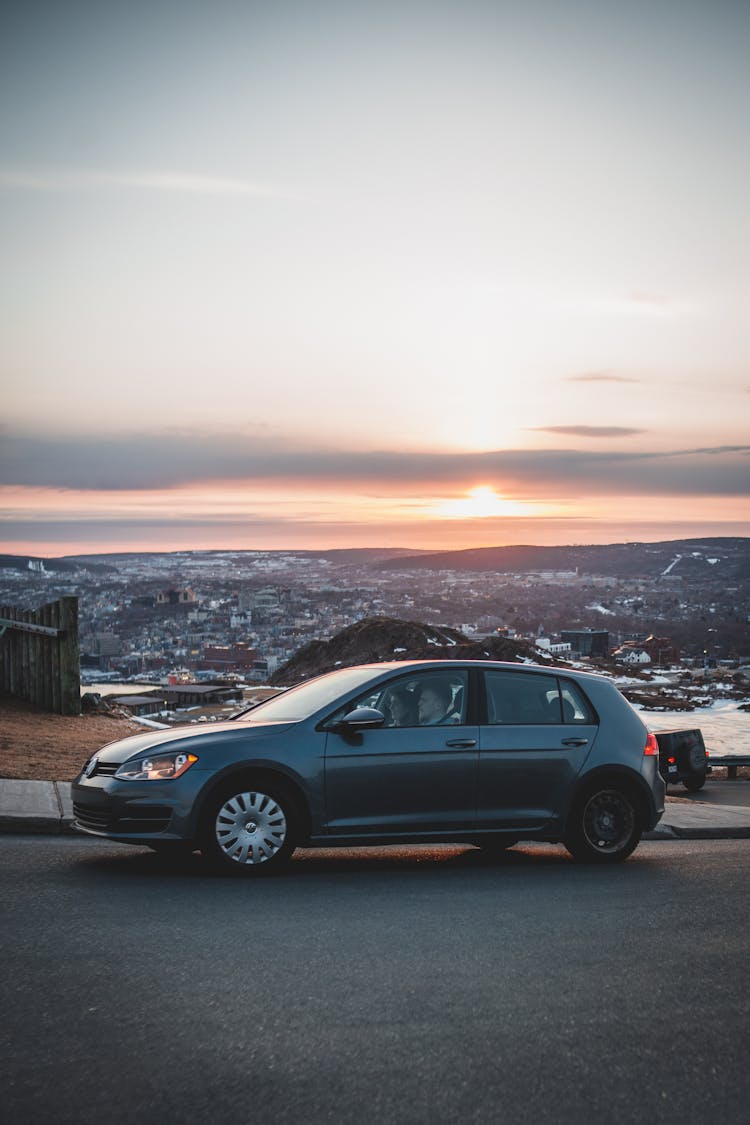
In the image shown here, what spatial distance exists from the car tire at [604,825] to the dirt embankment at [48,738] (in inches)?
238

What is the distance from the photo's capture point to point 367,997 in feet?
18.5

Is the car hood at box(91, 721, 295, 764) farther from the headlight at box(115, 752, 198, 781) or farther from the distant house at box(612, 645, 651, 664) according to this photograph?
the distant house at box(612, 645, 651, 664)

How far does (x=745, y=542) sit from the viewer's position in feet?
264

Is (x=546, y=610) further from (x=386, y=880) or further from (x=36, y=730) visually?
(x=386, y=880)

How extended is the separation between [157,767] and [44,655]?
Result: 11.8 m

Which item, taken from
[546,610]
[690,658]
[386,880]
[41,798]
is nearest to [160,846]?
[386,880]

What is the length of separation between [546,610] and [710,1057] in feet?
181

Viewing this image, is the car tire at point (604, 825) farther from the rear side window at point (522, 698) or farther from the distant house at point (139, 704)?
the distant house at point (139, 704)

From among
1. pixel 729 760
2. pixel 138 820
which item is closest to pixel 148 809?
pixel 138 820

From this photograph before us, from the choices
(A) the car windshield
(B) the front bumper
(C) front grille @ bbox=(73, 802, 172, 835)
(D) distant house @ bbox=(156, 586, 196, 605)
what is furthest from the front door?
(D) distant house @ bbox=(156, 586, 196, 605)

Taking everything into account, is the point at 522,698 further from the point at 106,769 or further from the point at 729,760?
the point at 729,760

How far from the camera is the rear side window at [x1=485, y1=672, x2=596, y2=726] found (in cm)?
957

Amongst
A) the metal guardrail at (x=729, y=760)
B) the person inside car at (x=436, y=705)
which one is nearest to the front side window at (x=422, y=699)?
the person inside car at (x=436, y=705)

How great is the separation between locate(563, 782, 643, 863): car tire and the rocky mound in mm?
21292
